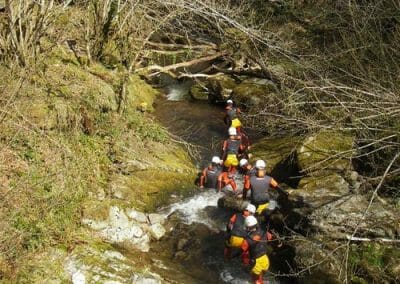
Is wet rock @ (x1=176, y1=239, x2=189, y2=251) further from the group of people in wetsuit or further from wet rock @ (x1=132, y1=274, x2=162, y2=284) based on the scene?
wet rock @ (x1=132, y1=274, x2=162, y2=284)

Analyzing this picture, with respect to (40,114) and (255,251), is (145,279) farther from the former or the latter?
(40,114)

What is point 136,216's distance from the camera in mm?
9828

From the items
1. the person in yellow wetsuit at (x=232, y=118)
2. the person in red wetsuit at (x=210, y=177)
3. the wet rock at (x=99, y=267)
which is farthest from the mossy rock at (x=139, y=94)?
the wet rock at (x=99, y=267)

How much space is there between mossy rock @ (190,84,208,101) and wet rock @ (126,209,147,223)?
27.2 ft

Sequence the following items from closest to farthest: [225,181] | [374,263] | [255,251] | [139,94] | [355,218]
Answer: [374,263], [255,251], [355,218], [225,181], [139,94]

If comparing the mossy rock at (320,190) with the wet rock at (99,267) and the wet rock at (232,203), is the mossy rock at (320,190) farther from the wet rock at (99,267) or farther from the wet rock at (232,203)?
the wet rock at (99,267)

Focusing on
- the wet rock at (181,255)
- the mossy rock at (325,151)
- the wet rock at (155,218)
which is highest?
the mossy rock at (325,151)

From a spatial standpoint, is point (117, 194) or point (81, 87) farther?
point (81, 87)

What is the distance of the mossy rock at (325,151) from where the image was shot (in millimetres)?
10867

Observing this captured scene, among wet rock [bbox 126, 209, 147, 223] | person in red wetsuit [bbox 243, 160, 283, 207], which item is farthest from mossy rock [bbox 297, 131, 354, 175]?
wet rock [bbox 126, 209, 147, 223]

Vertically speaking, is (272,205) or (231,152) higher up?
(231,152)

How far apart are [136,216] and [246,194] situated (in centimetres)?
285

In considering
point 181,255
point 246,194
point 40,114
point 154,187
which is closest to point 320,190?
point 246,194

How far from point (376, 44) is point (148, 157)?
23.1 ft
